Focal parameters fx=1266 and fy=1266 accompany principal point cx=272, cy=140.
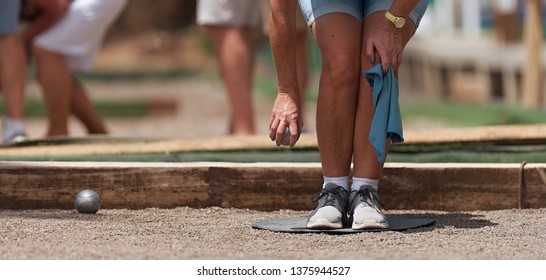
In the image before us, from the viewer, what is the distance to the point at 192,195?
5188 millimetres

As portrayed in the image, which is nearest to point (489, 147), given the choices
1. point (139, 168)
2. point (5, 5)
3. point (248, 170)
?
point (248, 170)

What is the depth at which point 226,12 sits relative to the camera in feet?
23.1

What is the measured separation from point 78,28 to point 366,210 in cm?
355

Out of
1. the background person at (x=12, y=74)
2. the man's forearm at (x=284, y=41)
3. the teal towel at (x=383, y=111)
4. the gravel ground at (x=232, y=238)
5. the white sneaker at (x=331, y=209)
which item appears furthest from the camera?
the background person at (x=12, y=74)

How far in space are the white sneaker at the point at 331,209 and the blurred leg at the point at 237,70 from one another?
2.46 meters

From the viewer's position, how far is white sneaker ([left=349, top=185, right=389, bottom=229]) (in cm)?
448

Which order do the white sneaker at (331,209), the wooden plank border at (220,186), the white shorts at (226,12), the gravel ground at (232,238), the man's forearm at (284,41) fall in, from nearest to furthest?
1. the gravel ground at (232,238)
2. the white sneaker at (331,209)
3. the man's forearm at (284,41)
4. the wooden plank border at (220,186)
5. the white shorts at (226,12)

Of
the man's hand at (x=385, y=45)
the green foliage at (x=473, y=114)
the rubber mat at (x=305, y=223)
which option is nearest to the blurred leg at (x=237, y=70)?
the green foliage at (x=473, y=114)

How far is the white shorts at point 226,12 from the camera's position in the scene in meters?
7.03

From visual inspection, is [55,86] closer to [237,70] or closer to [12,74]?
[12,74]

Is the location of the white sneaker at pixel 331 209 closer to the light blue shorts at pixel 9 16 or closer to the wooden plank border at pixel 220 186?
the wooden plank border at pixel 220 186

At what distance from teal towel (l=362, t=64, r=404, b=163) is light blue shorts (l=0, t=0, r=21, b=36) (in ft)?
10.7

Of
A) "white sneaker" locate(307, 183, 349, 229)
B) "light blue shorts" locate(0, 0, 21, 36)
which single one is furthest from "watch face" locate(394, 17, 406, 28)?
"light blue shorts" locate(0, 0, 21, 36)

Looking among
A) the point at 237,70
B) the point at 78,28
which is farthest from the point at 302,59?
the point at 78,28
